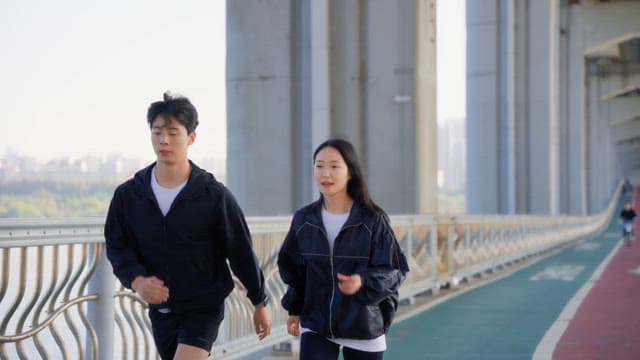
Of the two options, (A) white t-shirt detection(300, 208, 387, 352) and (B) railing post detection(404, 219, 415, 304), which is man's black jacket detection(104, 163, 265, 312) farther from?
(B) railing post detection(404, 219, 415, 304)

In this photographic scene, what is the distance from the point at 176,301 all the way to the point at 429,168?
13071 millimetres

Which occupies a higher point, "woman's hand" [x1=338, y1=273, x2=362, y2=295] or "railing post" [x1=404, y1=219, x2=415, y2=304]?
"woman's hand" [x1=338, y1=273, x2=362, y2=295]

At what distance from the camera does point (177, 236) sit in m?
4.29

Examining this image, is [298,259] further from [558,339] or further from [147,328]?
[558,339]

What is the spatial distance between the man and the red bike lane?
5869 millimetres

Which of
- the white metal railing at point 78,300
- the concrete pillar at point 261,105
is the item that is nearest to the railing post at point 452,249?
the concrete pillar at point 261,105

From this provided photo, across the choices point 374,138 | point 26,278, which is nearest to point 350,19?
point 374,138

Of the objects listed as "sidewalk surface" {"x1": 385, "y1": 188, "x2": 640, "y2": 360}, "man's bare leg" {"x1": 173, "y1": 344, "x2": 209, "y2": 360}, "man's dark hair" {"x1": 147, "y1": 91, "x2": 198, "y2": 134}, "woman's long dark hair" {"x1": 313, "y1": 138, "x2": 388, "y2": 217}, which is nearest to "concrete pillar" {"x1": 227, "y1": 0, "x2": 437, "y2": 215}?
"sidewalk surface" {"x1": 385, "y1": 188, "x2": 640, "y2": 360}

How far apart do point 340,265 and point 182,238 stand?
2.55 feet

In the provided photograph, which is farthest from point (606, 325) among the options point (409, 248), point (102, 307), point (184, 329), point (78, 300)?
point (184, 329)

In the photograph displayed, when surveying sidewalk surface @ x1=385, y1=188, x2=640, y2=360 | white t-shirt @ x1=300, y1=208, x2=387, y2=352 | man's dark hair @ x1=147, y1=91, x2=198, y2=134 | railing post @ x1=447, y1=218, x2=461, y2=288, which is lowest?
sidewalk surface @ x1=385, y1=188, x2=640, y2=360

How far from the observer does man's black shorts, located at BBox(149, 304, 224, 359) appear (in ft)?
14.2

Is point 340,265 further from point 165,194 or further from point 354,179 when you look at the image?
point 165,194

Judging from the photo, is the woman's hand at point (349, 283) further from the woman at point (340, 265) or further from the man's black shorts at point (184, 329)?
the man's black shorts at point (184, 329)
